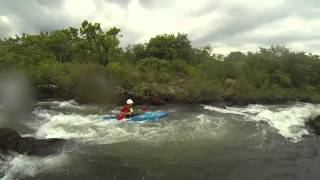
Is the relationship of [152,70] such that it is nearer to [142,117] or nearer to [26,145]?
[142,117]

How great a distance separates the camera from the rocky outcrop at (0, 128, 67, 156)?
13414 mm

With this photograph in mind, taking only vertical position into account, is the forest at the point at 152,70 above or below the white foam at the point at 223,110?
above

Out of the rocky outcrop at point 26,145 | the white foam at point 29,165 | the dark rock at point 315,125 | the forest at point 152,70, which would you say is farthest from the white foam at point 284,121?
the rocky outcrop at point 26,145

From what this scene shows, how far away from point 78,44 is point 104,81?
7402 millimetres

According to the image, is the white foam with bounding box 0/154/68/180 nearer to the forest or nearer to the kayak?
the kayak

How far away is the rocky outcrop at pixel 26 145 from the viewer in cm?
1341

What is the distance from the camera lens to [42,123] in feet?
64.5

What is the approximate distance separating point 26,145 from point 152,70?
23.1 m

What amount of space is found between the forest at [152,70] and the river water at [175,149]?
778 cm

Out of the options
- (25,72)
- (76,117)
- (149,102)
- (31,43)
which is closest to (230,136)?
(76,117)

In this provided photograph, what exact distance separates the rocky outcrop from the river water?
0.38 m

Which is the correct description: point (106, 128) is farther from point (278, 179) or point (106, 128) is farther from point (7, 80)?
point (7, 80)

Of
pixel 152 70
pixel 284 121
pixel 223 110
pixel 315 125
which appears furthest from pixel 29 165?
pixel 152 70

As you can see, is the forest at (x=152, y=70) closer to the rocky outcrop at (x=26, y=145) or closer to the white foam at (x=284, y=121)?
the white foam at (x=284, y=121)
